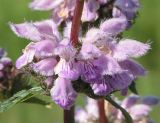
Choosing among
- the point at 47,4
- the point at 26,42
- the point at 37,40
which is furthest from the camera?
the point at 26,42

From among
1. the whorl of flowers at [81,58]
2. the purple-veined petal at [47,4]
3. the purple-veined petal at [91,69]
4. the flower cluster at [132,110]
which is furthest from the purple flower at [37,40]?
the flower cluster at [132,110]

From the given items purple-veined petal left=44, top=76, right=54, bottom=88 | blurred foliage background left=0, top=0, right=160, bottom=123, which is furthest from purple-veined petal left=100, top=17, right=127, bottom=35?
blurred foliage background left=0, top=0, right=160, bottom=123

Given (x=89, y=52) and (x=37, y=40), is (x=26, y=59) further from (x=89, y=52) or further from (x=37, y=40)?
(x=89, y=52)

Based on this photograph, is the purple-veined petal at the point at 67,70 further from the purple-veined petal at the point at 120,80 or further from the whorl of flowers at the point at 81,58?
the purple-veined petal at the point at 120,80

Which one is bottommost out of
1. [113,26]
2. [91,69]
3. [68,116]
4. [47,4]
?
[68,116]

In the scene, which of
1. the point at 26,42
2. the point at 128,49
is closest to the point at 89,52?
the point at 128,49

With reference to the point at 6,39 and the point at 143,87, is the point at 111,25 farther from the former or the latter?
the point at 6,39

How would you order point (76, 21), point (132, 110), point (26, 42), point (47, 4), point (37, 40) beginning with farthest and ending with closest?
point (26, 42), point (132, 110), point (47, 4), point (37, 40), point (76, 21)
